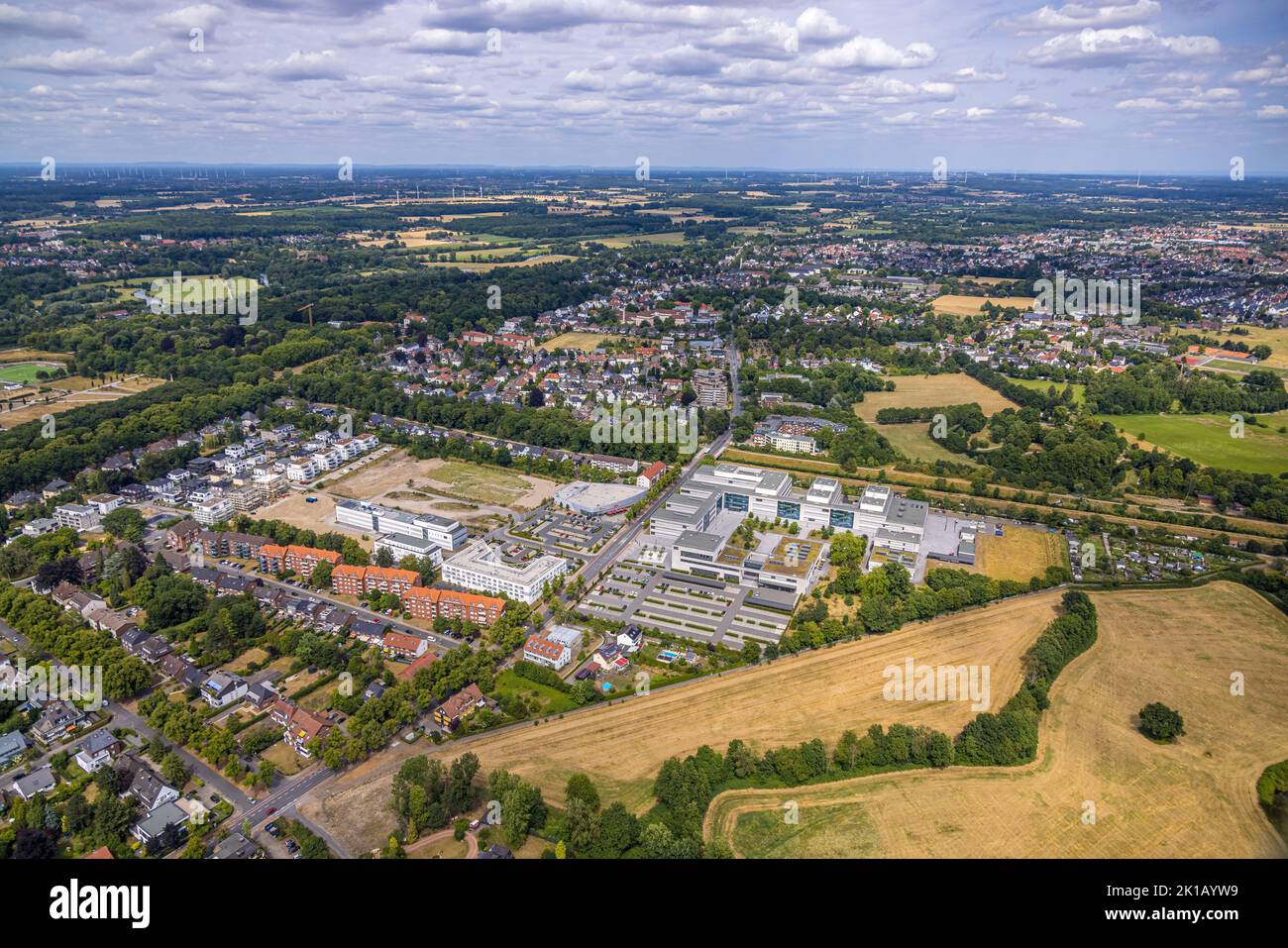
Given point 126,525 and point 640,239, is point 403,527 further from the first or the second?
point 640,239

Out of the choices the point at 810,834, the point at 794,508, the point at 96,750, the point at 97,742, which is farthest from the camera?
the point at 794,508

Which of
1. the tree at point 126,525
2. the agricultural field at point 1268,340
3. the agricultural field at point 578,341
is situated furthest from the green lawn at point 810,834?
the agricultural field at point 1268,340

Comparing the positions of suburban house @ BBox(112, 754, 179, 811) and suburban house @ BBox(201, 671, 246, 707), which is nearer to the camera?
suburban house @ BBox(112, 754, 179, 811)

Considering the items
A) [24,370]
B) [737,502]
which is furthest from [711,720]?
[24,370]

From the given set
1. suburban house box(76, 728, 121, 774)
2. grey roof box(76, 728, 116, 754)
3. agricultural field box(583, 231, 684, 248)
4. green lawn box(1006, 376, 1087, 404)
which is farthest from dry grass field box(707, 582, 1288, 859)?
agricultural field box(583, 231, 684, 248)

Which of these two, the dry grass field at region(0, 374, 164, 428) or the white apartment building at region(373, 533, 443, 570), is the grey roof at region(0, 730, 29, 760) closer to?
the white apartment building at region(373, 533, 443, 570)

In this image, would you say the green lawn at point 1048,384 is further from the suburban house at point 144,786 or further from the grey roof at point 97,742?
the grey roof at point 97,742

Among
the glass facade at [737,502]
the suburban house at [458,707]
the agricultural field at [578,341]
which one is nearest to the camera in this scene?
the suburban house at [458,707]
